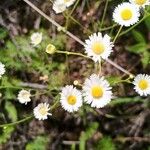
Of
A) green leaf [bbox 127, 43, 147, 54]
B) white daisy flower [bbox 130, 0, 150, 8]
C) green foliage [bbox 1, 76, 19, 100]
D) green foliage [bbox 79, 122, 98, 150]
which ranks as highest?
white daisy flower [bbox 130, 0, 150, 8]

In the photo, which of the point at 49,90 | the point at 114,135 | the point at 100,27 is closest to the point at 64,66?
the point at 49,90

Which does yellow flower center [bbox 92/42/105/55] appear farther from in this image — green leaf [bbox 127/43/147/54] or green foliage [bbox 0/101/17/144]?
green foliage [bbox 0/101/17/144]

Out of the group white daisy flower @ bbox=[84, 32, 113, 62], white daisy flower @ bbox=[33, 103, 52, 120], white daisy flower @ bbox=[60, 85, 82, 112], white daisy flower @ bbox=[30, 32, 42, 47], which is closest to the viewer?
white daisy flower @ bbox=[84, 32, 113, 62]

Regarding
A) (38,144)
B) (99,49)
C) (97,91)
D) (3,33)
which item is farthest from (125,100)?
(3,33)

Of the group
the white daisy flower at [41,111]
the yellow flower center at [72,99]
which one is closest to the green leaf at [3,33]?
the white daisy flower at [41,111]

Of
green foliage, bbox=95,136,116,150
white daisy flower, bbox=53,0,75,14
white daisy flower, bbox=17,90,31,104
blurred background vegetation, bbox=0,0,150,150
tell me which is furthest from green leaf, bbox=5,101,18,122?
white daisy flower, bbox=53,0,75,14

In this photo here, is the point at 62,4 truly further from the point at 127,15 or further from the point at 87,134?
the point at 87,134

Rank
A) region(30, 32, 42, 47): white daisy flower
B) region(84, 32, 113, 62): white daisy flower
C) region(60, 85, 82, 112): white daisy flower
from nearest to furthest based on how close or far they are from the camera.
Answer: region(84, 32, 113, 62): white daisy flower < region(60, 85, 82, 112): white daisy flower < region(30, 32, 42, 47): white daisy flower
